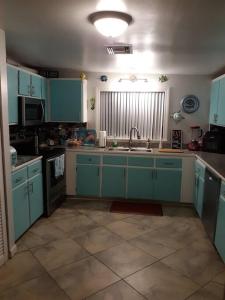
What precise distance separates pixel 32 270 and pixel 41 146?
81.1 inches

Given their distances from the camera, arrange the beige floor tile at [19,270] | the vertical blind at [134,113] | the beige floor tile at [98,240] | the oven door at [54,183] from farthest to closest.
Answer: the vertical blind at [134,113] → the oven door at [54,183] → the beige floor tile at [98,240] → the beige floor tile at [19,270]

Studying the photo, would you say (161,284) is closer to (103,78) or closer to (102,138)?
(102,138)

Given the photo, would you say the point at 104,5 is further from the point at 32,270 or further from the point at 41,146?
the point at 41,146

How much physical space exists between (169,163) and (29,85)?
2390mm

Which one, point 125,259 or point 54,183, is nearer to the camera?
point 125,259

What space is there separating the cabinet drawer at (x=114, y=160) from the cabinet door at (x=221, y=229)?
175cm

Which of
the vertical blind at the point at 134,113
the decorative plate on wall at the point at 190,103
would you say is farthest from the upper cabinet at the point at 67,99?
the decorative plate on wall at the point at 190,103

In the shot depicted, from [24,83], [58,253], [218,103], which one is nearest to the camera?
[58,253]

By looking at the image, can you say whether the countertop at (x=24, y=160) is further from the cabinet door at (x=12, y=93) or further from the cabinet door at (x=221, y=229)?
the cabinet door at (x=221, y=229)

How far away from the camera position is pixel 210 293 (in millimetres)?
2051

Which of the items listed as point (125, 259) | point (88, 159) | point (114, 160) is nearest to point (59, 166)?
point (88, 159)

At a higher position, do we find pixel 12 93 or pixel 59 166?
pixel 12 93

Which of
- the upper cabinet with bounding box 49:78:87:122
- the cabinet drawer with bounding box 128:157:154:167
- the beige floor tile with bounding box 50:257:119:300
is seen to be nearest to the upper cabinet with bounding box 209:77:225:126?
the cabinet drawer with bounding box 128:157:154:167

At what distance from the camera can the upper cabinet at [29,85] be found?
315cm
